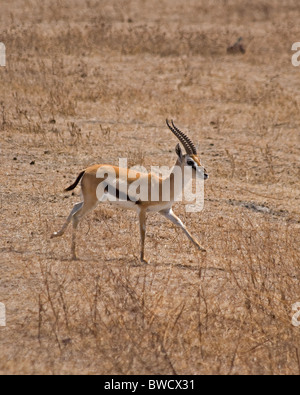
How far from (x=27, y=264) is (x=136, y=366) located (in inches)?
70.7

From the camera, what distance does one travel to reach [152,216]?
8.20m

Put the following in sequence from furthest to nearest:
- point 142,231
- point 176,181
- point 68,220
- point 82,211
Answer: point 176,181, point 68,220, point 82,211, point 142,231

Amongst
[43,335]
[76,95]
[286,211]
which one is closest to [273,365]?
[43,335]

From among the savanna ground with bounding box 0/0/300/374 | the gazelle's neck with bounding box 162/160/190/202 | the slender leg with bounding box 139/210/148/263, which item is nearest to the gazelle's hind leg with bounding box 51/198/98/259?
the savanna ground with bounding box 0/0/300/374

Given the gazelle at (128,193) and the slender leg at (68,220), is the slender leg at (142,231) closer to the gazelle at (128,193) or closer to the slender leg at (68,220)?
the gazelle at (128,193)

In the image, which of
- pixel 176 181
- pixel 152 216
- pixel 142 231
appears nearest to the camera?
pixel 142 231

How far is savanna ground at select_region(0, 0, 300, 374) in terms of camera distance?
5430mm

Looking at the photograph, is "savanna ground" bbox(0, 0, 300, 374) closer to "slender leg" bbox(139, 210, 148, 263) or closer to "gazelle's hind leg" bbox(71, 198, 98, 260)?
"slender leg" bbox(139, 210, 148, 263)

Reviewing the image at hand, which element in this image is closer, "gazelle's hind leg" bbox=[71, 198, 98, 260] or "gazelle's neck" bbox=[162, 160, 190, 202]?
"gazelle's hind leg" bbox=[71, 198, 98, 260]

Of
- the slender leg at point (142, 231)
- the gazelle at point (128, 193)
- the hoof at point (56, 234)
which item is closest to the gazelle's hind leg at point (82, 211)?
the gazelle at point (128, 193)

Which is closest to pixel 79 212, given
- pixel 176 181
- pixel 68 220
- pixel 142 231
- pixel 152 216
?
pixel 68 220

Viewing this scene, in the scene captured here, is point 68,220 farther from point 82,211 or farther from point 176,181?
point 176,181

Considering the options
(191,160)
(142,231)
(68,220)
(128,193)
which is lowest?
(142,231)

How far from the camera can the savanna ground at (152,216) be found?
214 inches
